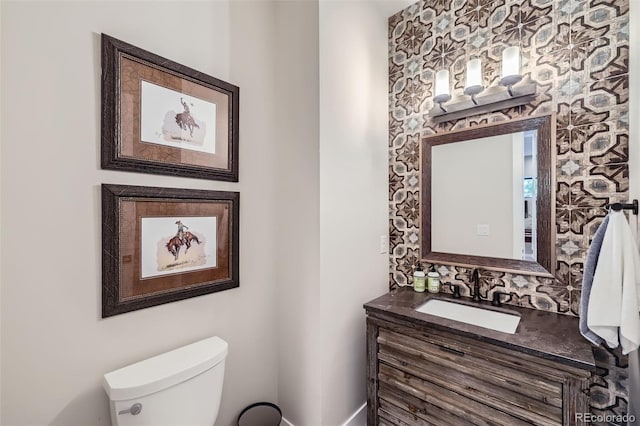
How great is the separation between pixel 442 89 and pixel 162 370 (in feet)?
6.93

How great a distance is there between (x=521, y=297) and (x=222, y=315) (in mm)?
1666

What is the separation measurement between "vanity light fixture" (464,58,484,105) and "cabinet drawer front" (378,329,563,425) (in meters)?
1.43

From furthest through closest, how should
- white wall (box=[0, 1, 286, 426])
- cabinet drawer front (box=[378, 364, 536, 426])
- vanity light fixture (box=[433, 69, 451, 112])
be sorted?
vanity light fixture (box=[433, 69, 451, 112]) < cabinet drawer front (box=[378, 364, 536, 426]) < white wall (box=[0, 1, 286, 426])

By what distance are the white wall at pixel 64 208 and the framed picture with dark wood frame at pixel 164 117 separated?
0.15ft

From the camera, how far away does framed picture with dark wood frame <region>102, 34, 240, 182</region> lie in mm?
1121

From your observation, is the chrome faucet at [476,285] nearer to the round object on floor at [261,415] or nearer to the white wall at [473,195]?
the white wall at [473,195]

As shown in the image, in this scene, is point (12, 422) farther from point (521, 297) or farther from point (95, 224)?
point (521, 297)

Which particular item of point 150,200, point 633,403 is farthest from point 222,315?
point 633,403

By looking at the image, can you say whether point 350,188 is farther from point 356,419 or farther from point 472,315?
point 356,419

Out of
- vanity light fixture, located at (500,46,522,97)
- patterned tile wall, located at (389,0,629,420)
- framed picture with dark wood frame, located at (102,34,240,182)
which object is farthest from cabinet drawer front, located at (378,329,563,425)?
vanity light fixture, located at (500,46,522,97)

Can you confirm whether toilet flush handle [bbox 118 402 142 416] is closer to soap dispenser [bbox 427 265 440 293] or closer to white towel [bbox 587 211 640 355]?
soap dispenser [bbox 427 265 440 293]

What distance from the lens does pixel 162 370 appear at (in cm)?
112

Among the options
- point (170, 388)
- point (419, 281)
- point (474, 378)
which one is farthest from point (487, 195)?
point (170, 388)

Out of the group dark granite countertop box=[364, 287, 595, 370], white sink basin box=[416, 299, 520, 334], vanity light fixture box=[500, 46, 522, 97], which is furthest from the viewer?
vanity light fixture box=[500, 46, 522, 97]
